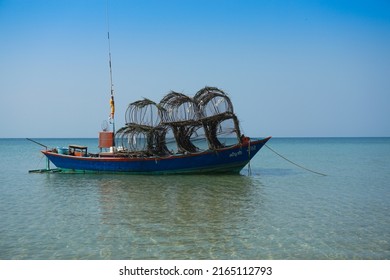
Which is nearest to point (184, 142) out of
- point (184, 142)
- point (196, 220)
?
point (184, 142)

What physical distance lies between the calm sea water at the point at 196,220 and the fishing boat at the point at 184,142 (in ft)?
8.25

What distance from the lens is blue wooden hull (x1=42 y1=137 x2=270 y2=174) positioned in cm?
2448

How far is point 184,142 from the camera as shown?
81.7 feet

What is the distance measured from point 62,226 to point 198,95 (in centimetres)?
1433

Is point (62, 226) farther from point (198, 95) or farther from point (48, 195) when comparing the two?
point (198, 95)

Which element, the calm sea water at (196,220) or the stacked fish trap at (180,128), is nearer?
the calm sea water at (196,220)

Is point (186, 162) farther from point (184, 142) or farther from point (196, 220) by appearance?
point (196, 220)

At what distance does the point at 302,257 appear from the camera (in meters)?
9.48

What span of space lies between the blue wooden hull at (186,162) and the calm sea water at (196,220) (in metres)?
2.37

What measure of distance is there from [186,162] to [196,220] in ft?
38.8

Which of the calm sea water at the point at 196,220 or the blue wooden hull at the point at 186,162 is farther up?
the blue wooden hull at the point at 186,162

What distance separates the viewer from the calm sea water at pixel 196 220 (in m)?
9.86

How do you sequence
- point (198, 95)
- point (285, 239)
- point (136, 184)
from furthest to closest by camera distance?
point (198, 95) < point (136, 184) < point (285, 239)
